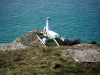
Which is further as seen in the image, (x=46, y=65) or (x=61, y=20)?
(x=61, y=20)

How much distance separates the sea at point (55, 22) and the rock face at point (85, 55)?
44.8 meters

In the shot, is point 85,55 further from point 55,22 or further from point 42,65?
point 55,22

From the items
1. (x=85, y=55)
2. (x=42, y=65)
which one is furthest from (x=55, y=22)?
(x=42, y=65)

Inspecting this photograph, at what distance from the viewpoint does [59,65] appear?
10.9 meters

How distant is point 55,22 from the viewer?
77.3 m

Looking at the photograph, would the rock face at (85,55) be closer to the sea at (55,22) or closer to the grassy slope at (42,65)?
the grassy slope at (42,65)

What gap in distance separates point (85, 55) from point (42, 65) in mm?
3078

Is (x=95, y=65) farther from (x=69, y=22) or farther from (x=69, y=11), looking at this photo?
(x=69, y=11)

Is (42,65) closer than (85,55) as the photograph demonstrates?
Yes

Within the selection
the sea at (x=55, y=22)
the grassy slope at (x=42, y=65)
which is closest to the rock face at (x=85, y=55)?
the grassy slope at (x=42, y=65)

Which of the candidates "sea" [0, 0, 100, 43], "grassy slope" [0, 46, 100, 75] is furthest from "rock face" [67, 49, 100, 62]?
"sea" [0, 0, 100, 43]

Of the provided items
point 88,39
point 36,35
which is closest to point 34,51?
point 36,35

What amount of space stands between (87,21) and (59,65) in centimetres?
7192

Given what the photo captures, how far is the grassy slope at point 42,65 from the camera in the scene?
1017 cm
